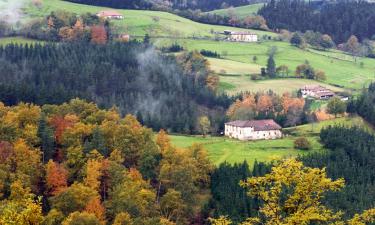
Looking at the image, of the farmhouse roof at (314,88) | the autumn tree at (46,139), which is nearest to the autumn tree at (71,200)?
the autumn tree at (46,139)

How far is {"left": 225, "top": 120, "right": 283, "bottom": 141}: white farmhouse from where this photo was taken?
414 ft

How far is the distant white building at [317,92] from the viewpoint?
169125mm

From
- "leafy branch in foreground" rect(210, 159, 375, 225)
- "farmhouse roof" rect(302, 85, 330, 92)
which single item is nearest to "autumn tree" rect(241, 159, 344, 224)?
"leafy branch in foreground" rect(210, 159, 375, 225)

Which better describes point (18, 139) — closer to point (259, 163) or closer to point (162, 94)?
point (259, 163)

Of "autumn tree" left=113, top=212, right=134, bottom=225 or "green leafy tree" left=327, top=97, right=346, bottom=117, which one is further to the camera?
"green leafy tree" left=327, top=97, right=346, bottom=117

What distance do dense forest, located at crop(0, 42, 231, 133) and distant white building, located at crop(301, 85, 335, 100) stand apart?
88.2ft

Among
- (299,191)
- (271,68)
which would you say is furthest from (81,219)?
Answer: (271,68)

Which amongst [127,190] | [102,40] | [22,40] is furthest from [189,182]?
[22,40]

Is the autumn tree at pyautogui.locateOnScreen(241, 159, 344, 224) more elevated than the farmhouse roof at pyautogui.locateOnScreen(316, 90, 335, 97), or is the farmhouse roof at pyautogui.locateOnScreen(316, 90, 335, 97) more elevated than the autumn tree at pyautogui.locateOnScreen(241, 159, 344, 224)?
the autumn tree at pyautogui.locateOnScreen(241, 159, 344, 224)

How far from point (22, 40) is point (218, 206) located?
11581cm

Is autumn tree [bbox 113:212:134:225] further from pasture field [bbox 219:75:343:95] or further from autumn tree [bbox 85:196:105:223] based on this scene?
pasture field [bbox 219:75:343:95]

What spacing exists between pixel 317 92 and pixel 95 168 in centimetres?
10157

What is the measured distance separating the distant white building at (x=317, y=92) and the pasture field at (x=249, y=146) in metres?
39.9

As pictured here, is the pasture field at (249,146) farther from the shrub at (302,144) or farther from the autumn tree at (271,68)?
the autumn tree at (271,68)
